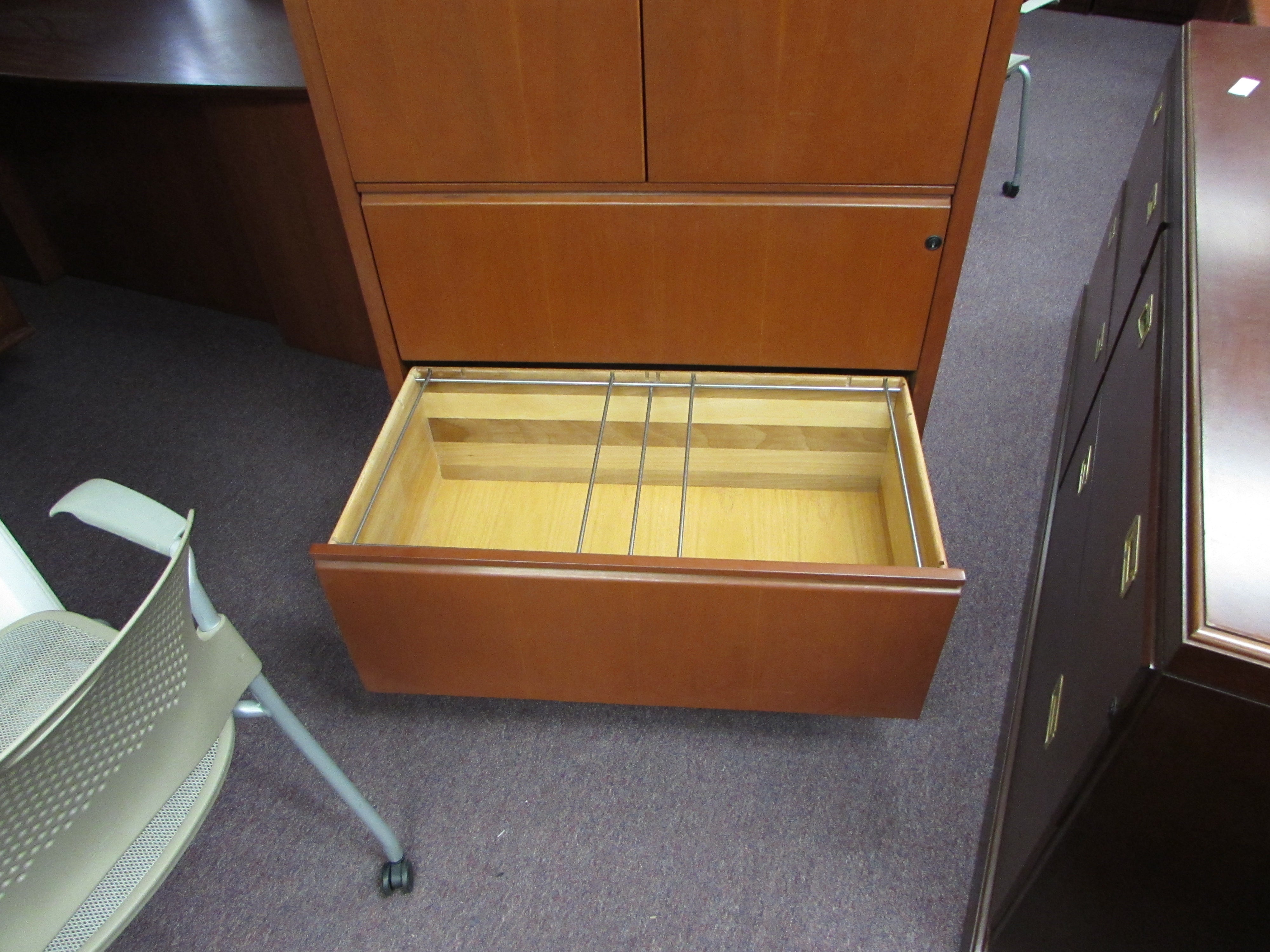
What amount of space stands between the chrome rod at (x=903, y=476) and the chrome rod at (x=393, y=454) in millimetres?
624

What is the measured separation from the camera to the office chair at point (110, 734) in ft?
1.77

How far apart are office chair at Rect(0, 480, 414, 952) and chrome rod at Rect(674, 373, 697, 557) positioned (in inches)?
19.1

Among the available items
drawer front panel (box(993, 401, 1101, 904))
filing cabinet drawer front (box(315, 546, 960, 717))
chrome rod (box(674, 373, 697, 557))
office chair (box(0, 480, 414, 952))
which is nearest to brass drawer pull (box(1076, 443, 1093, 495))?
drawer front panel (box(993, 401, 1101, 904))

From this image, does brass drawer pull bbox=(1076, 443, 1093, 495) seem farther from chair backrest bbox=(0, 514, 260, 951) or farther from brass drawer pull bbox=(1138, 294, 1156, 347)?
chair backrest bbox=(0, 514, 260, 951)

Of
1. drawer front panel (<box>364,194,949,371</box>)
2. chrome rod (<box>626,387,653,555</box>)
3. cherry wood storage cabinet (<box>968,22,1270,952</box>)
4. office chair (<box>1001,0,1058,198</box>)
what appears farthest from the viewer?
office chair (<box>1001,0,1058,198</box>)

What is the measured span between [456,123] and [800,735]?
2.94ft

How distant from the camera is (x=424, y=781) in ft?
3.80

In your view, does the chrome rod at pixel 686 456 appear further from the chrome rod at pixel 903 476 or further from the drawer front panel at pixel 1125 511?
the drawer front panel at pixel 1125 511

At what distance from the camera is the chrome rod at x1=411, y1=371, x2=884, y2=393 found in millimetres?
1165

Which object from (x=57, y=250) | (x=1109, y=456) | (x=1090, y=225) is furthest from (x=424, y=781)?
(x=1090, y=225)

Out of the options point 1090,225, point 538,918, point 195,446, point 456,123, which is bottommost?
point 538,918

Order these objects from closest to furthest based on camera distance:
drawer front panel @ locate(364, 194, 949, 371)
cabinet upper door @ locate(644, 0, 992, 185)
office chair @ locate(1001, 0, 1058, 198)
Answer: cabinet upper door @ locate(644, 0, 992, 185), drawer front panel @ locate(364, 194, 949, 371), office chair @ locate(1001, 0, 1058, 198)

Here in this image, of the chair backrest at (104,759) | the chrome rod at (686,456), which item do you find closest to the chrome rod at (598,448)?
the chrome rod at (686,456)

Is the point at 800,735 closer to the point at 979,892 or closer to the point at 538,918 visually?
the point at 979,892
